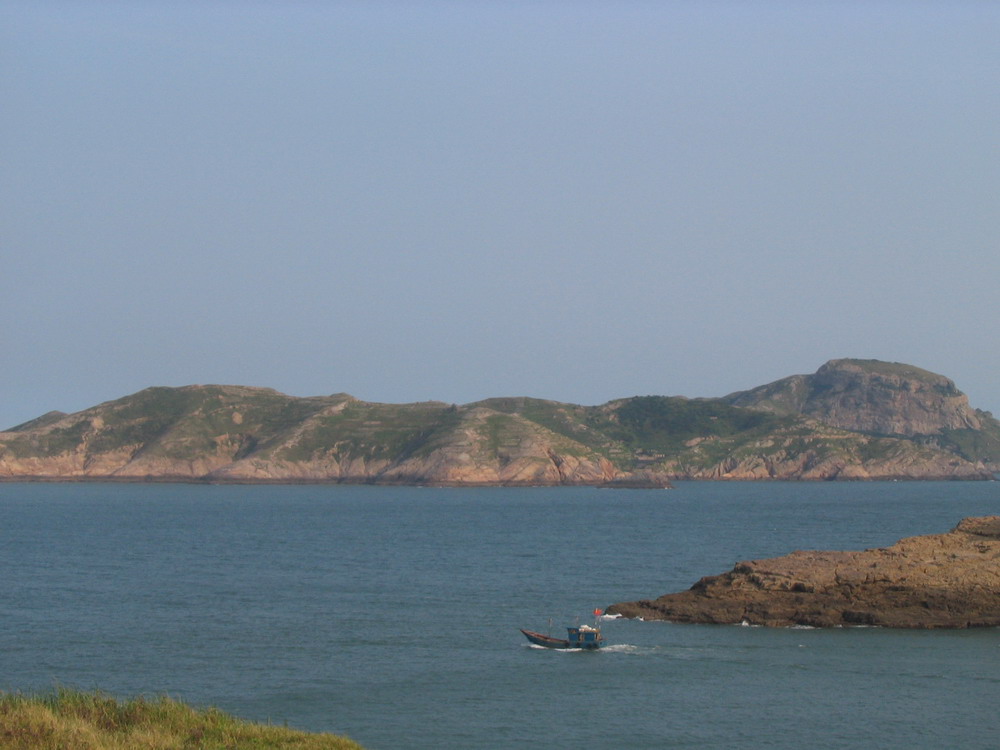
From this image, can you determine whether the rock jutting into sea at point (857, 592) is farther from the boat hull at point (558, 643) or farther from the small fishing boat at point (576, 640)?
the boat hull at point (558, 643)

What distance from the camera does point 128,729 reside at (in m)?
26.0

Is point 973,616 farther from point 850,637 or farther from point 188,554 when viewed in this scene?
point 188,554

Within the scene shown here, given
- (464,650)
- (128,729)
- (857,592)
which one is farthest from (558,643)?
(128,729)

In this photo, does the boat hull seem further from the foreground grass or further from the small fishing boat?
the foreground grass

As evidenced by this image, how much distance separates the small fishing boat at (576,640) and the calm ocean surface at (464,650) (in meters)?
0.67

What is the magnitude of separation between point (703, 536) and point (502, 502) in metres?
66.9

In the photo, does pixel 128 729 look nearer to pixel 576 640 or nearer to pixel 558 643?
pixel 558 643

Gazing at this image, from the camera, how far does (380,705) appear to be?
36.6 metres

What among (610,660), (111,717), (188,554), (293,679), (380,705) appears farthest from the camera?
(188,554)

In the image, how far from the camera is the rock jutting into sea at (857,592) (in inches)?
1949

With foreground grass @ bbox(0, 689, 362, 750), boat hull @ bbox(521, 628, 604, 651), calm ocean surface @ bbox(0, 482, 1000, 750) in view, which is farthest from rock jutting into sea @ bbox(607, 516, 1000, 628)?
foreground grass @ bbox(0, 689, 362, 750)

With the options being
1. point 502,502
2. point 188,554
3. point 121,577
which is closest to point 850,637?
point 121,577

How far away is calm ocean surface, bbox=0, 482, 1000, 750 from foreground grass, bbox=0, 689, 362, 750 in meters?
6.18

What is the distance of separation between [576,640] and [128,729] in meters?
22.5
